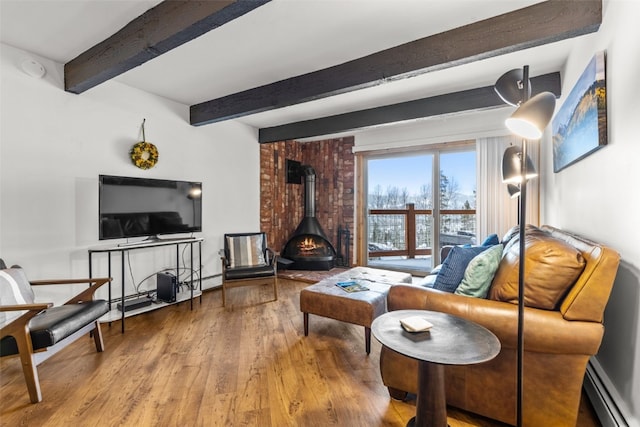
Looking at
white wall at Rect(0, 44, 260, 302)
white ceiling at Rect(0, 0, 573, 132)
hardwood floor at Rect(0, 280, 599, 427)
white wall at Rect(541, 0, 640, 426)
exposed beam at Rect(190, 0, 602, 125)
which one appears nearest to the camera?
white wall at Rect(541, 0, 640, 426)

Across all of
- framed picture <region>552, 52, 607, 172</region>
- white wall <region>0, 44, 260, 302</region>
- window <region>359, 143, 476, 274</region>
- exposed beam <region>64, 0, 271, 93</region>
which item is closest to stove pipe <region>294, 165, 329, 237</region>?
window <region>359, 143, 476, 274</region>

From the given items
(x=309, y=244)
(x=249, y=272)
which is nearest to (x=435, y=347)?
(x=249, y=272)

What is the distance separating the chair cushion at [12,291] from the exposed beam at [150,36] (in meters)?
1.67

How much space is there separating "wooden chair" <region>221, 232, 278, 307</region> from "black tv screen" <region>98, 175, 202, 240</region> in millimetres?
523

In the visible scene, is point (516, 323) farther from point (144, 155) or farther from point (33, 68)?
point (33, 68)

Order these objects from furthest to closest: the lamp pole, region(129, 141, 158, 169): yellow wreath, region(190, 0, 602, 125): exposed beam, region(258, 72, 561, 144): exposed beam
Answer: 1. region(129, 141, 158, 169): yellow wreath
2. region(258, 72, 561, 144): exposed beam
3. region(190, 0, 602, 125): exposed beam
4. the lamp pole

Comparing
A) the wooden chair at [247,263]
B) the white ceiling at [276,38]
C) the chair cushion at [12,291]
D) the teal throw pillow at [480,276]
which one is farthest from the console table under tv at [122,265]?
the teal throw pillow at [480,276]

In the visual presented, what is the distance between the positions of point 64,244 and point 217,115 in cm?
208

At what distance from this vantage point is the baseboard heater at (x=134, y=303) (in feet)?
10.1

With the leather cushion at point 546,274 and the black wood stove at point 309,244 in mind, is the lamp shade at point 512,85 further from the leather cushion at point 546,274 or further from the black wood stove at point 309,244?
the black wood stove at point 309,244

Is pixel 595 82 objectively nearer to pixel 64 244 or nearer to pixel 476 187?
pixel 476 187

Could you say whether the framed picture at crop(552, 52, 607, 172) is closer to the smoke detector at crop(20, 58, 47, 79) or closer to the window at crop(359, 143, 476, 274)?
the window at crop(359, 143, 476, 274)

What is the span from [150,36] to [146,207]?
71.7 inches

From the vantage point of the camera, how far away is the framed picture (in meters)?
1.73
